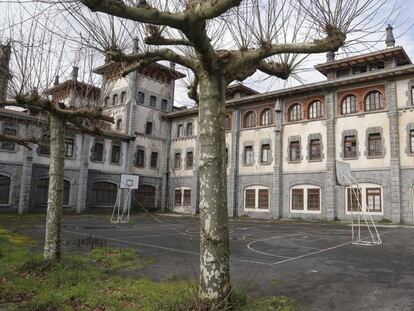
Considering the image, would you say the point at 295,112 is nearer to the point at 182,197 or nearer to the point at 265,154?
the point at 265,154

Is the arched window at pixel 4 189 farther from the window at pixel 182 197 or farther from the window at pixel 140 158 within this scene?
the window at pixel 182 197

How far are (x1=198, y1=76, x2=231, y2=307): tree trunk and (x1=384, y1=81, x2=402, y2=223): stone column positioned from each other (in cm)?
2216

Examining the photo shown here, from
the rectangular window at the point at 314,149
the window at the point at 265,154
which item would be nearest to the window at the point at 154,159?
the window at the point at 265,154

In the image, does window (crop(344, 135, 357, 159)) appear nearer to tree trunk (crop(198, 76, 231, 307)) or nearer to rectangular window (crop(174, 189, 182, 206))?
rectangular window (crop(174, 189, 182, 206))

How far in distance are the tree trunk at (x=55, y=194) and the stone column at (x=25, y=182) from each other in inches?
878

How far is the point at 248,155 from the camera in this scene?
32.3 m

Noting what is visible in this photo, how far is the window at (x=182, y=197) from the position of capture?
1412 inches

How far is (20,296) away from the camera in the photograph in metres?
5.95

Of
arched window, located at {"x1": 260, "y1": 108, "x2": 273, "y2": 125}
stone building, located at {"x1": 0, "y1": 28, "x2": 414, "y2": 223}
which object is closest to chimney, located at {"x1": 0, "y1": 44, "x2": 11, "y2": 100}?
stone building, located at {"x1": 0, "y1": 28, "x2": 414, "y2": 223}

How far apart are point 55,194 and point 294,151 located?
78.7 ft

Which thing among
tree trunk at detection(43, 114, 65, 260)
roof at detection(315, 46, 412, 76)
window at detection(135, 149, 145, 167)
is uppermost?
Answer: roof at detection(315, 46, 412, 76)

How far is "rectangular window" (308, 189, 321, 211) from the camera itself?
89.1ft

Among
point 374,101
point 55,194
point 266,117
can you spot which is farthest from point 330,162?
point 55,194

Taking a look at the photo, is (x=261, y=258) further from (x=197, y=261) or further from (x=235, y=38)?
(x=235, y=38)
